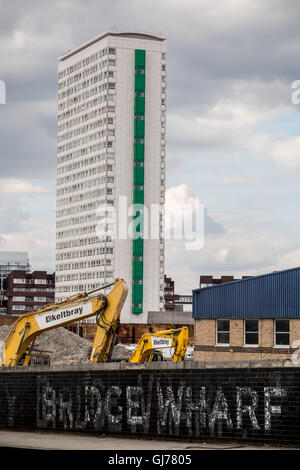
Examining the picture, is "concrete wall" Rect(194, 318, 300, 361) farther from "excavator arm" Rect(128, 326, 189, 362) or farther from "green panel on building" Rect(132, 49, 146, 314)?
"green panel on building" Rect(132, 49, 146, 314)

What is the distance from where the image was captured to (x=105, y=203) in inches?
6860

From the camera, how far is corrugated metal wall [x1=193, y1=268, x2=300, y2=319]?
44.2 meters

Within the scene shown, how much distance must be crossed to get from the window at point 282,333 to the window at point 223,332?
2.97m

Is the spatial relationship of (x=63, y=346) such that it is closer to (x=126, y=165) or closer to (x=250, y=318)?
(x=250, y=318)

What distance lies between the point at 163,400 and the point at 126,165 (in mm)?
154210

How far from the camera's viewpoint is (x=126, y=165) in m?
173

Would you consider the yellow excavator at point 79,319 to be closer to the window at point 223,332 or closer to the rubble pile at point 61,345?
the window at point 223,332

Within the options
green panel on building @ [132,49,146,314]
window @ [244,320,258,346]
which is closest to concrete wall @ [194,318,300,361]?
window @ [244,320,258,346]

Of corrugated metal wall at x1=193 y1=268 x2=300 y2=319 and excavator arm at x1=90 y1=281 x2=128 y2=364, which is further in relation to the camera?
corrugated metal wall at x1=193 y1=268 x2=300 y2=319

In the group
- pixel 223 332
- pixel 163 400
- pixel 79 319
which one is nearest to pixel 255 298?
pixel 223 332

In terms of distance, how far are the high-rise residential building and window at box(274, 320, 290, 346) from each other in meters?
120

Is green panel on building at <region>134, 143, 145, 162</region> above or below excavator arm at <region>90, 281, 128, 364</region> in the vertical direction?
above

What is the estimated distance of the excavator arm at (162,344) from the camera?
3697 centimetres

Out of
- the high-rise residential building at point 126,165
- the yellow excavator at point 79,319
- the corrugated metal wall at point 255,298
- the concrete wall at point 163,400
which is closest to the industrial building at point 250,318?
the corrugated metal wall at point 255,298
